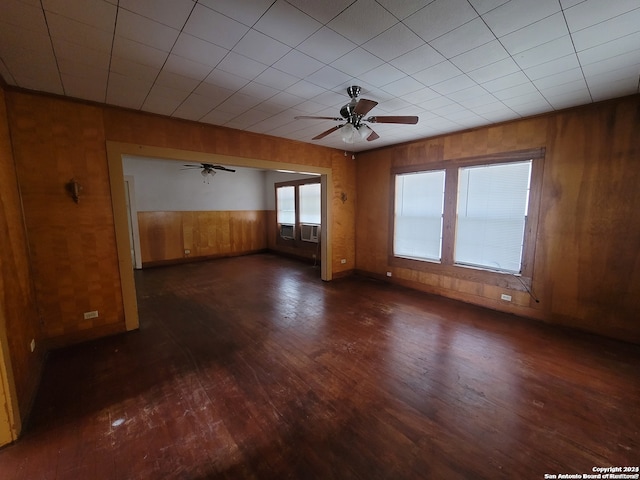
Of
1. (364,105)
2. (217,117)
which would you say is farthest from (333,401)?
(217,117)

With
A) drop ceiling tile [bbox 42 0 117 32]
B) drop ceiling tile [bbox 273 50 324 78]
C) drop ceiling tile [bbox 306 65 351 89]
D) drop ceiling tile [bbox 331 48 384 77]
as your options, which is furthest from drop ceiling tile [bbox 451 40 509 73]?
drop ceiling tile [bbox 42 0 117 32]

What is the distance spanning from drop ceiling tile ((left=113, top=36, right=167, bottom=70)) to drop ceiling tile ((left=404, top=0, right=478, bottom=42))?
1.92 m

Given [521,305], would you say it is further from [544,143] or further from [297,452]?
[297,452]

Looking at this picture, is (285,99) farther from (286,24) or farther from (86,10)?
(86,10)

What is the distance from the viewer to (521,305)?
3738mm

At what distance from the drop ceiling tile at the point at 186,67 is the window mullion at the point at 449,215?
3.89m

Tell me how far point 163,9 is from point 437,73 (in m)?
2.24

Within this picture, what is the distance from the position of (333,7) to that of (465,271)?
4.11 m

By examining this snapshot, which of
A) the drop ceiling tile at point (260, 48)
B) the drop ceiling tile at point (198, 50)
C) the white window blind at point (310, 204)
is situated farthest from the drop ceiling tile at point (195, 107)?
the white window blind at point (310, 204)

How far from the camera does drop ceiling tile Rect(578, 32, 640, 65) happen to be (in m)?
1.88

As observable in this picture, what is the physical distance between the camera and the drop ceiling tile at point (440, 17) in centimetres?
Result: 157

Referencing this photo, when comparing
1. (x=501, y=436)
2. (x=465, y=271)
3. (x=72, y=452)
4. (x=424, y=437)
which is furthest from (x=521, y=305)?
(x=72, y=452)

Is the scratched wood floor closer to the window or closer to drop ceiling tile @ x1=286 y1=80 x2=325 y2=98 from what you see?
drop ceiling tile @ x1=286 y1=80 x2=325 y2=98

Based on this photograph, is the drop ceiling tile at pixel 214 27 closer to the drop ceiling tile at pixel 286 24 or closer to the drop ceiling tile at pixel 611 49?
the drop ceiling tile at pixel 286 24
